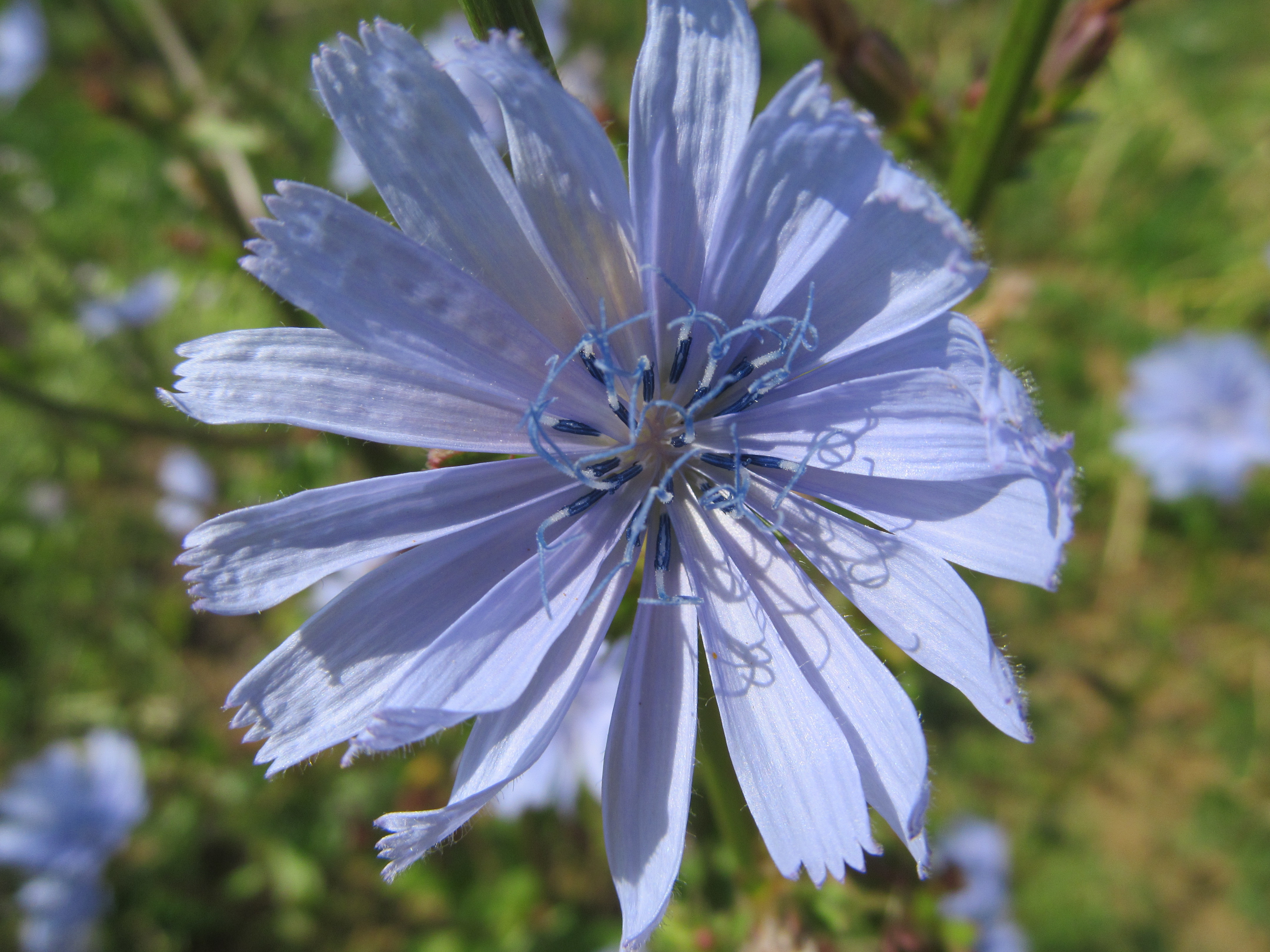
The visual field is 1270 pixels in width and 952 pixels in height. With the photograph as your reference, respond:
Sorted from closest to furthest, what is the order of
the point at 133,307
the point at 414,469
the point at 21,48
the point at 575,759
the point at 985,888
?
1. the point at 414,469
2. the point at 575,759
3. the point at 985,888
4. the point at 133,307
5. the point at 21,48

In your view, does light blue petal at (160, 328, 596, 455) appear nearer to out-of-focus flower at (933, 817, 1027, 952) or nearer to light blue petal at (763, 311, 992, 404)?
light blue petal at (763, 311, 992, 404)

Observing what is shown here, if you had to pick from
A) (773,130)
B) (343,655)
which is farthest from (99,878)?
(773,130)

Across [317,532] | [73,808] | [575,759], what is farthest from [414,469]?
[73,808]

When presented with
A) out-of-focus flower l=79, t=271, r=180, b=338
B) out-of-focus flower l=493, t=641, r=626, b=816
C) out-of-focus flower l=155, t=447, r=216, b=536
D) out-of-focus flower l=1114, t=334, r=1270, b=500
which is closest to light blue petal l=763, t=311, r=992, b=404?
out-of-focus flower l=493, t=641, r=626, b=816

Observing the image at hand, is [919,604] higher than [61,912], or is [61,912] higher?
[919,604]

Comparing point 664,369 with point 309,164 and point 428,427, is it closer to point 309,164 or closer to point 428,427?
point 428,427

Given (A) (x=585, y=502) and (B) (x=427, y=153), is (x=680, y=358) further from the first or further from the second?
(B) (x=427, y=153)
